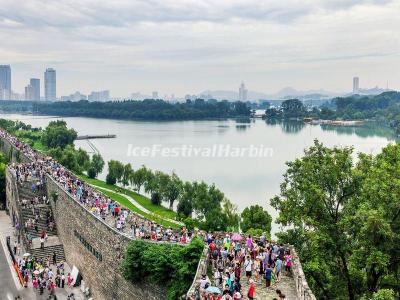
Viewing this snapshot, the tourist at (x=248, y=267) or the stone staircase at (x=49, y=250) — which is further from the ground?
the tourist at (x=248, y=267)

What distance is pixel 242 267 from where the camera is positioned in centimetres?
1767

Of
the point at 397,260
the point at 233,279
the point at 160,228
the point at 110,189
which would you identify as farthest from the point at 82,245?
the point at 110,189

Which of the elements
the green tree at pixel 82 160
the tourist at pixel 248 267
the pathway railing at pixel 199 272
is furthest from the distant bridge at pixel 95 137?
the tourist at pixel 248 267

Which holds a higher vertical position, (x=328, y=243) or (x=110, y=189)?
(x=328, y=243)

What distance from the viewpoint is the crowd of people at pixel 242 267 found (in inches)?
587

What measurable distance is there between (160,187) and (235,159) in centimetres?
3531

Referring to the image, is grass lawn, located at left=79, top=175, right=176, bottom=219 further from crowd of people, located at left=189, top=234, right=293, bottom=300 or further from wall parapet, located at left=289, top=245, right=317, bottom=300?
wall parapet, located at left=289, top=245, right=317, bottom=300

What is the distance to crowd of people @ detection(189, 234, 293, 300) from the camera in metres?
14.9

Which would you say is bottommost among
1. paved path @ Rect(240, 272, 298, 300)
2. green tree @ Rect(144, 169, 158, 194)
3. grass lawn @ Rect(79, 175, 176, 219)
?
grass lawn @ Rect(79, 175, 176, 219)

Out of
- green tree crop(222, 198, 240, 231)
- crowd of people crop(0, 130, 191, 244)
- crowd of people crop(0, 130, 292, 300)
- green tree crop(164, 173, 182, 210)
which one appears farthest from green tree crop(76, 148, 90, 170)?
green tree crop(222, 198, 240, 231)

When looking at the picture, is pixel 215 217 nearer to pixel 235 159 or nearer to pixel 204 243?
pixel 204 243

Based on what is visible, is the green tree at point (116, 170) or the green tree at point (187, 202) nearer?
the green tree at point (187, 202)

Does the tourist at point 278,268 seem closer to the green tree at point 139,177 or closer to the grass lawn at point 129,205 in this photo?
the grass lawn at point 129,205

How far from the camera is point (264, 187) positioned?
196 feet
